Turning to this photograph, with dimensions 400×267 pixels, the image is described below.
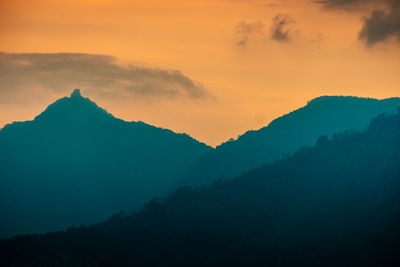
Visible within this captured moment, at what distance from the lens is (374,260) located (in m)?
166

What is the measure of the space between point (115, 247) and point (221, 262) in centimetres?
3033

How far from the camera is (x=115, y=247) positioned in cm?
19275

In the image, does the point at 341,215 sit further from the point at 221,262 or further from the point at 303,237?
the point at 221,262

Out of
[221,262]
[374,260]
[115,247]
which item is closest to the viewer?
[374,260]

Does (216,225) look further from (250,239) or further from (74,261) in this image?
(74,261)

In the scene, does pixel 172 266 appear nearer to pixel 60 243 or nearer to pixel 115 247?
pixel 115 247

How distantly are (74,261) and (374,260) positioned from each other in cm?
7180

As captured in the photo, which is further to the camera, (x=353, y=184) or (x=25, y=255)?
(x=353, y=184)

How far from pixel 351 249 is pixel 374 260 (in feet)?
20.1

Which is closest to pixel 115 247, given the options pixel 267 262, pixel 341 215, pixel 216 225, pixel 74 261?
pixel 74 261

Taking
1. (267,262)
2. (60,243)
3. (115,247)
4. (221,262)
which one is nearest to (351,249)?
(267,262)

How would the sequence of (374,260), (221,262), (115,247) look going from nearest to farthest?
1. (374,260)
2. (221,262)
3. (115,247)

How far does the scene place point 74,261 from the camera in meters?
184

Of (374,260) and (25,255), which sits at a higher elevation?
(25,255)
